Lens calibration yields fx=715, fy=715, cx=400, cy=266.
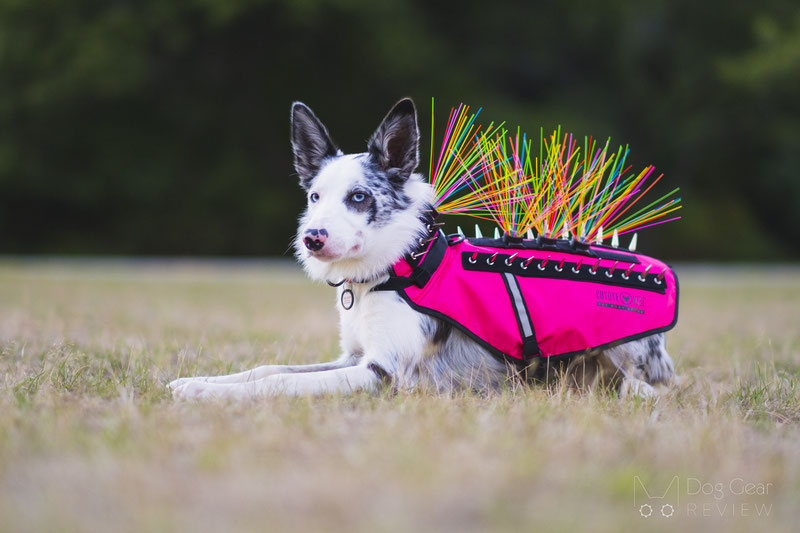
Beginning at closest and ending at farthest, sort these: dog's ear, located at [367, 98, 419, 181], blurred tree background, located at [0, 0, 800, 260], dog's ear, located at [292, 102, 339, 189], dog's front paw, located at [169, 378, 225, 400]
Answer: dog's front paw, located at [169, 378, 225, 400], dog's ear, located at [367, 98, 419, 181], dog's ear, located at [292, 102, 339, 189], blurred tree background, located at [0, 0, 800, 260]

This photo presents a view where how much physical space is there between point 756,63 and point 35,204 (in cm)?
1937

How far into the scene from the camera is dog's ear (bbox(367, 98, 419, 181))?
10.5ft

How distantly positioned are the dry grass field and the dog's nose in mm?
634

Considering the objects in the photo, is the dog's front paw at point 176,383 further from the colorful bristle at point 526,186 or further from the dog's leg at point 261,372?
the colorful bristle at point 526,186

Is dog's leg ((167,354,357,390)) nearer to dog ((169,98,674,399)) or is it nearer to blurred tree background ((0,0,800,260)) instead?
dog ((169,98,674,399))

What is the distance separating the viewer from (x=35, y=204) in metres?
18.5

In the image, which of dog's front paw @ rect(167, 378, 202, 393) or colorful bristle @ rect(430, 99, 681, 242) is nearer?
dog's front paw @ rect(167, 378, 202, 393)

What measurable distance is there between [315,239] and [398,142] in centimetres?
67

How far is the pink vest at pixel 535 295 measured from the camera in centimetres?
314

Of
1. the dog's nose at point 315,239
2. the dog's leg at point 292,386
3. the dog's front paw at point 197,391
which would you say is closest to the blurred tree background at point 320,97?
the dog's nose at point 315,239

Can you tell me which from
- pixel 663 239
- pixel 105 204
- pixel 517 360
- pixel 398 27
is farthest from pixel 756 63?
pixel 517 360

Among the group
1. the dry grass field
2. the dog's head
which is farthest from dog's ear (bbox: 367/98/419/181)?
the dry grass field

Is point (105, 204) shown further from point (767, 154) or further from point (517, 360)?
point (767, 154)

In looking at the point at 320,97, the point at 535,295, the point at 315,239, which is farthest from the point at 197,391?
the point at 320,97
